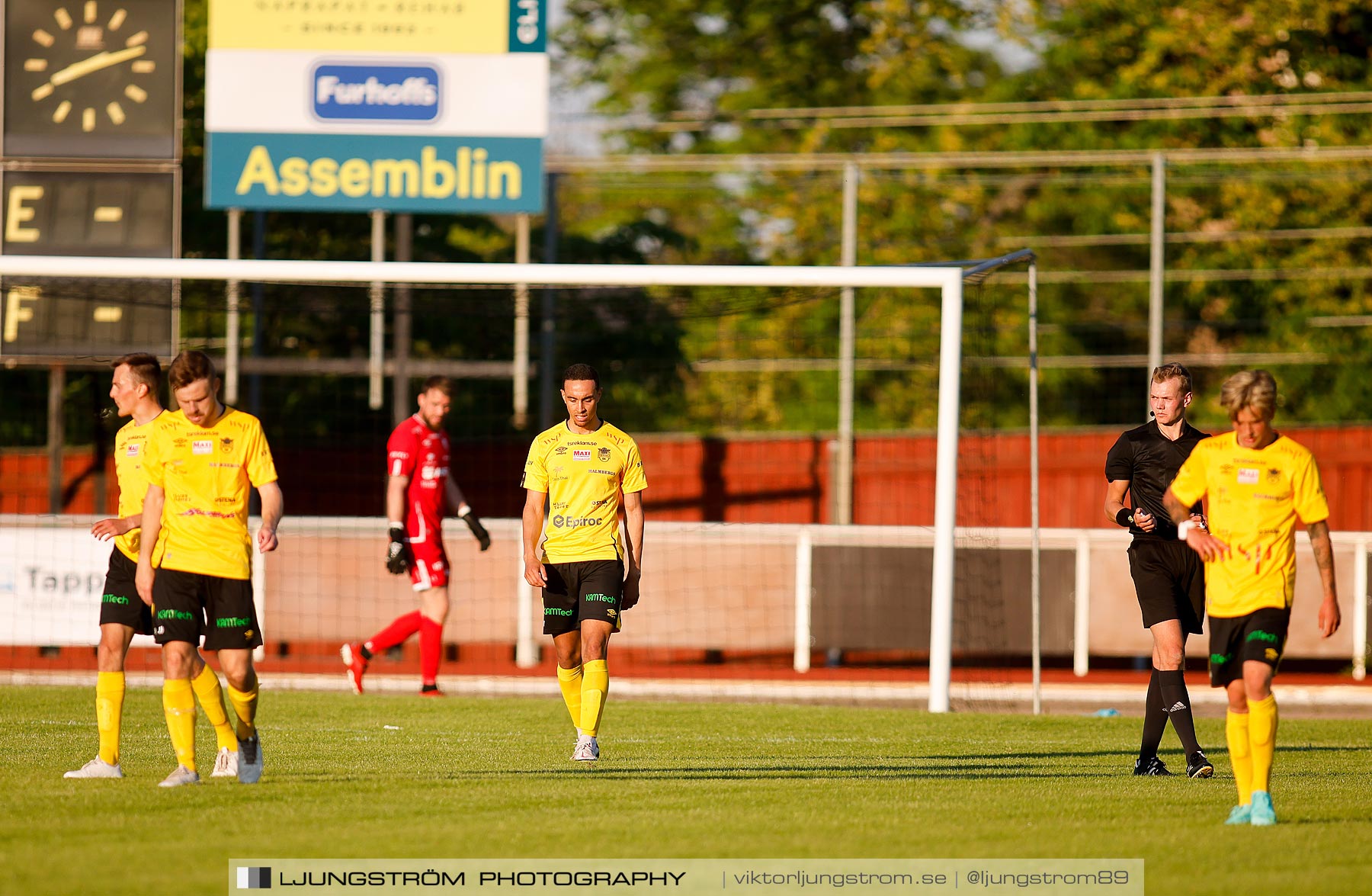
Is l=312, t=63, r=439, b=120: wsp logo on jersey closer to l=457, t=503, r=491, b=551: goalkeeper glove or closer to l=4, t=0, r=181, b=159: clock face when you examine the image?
l=4, t=0, r=181, b=159: clock face

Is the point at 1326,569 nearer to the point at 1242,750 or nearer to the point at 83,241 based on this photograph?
the point at 1242,750

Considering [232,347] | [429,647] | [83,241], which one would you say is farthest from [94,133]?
[429,647]

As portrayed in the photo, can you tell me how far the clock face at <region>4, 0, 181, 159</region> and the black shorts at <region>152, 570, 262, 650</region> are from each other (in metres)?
8.74

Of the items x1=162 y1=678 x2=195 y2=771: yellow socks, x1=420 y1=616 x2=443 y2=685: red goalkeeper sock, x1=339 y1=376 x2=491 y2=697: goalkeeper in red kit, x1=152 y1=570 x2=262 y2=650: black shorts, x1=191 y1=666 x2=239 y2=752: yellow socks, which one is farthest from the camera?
x1=420 y1=616 x2=443 y2=685: red goalkeeper sock

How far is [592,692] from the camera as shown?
8188 millimetres

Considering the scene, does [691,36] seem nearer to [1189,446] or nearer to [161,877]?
[1189,446]

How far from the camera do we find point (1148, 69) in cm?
2659

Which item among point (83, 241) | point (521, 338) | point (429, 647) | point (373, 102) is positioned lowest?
point (429, 647)

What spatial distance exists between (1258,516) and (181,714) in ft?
14.1

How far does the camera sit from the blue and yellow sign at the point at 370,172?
16062 mm

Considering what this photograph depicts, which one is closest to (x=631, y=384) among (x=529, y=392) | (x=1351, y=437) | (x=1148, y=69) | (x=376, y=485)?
(x=529, y=392)

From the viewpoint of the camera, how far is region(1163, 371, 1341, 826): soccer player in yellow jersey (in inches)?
249

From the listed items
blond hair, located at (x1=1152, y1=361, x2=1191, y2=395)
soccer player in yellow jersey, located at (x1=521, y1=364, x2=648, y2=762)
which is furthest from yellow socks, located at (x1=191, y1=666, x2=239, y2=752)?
blond hair, located at (x1=1152, y1=361, x2=1191, y2=395)

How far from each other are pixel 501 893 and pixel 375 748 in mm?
3876
